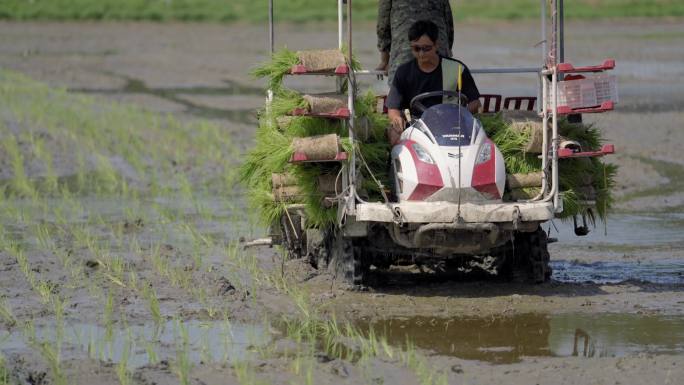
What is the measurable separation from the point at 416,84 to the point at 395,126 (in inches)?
16.2

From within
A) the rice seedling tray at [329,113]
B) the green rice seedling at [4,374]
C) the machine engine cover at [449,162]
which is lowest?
the green rice seedling at [4,374]

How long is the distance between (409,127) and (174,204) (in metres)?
4.94

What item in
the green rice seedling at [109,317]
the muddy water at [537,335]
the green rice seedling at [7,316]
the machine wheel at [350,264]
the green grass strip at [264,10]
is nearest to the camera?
the muddy water at [537,335]

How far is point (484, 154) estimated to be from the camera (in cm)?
901

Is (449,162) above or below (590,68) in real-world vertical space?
below

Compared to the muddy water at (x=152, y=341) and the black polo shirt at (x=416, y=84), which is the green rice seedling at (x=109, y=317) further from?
the black polo shirt at (x=416, y=84)

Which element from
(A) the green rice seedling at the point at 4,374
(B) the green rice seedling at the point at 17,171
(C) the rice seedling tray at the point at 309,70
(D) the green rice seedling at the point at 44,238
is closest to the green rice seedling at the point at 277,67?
(C) the rice seedling tray at the point at 309,70

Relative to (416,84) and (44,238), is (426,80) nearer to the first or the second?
(416,84)

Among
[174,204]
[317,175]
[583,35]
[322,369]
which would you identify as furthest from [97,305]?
[583,35]

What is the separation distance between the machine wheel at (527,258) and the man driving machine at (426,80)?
101 centimetres

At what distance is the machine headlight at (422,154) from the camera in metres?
8.92

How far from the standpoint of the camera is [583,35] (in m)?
31.4

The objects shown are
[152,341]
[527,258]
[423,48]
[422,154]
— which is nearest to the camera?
[152,341]

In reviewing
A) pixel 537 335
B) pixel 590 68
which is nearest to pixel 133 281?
pixel 537 335
